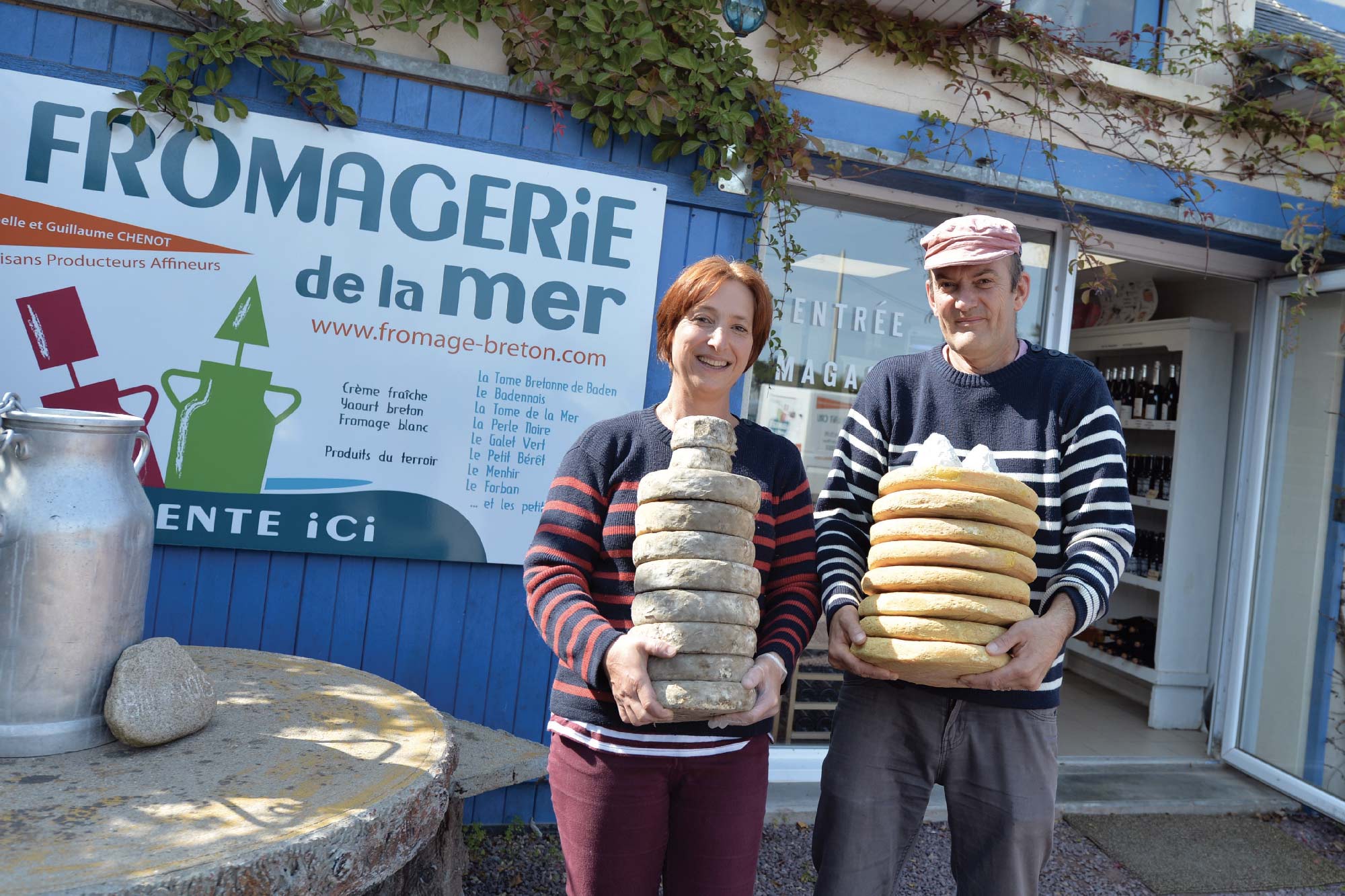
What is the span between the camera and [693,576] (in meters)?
1.55

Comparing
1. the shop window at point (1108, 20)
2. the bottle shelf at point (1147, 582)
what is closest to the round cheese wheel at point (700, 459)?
the shop window at point (1108, 20)

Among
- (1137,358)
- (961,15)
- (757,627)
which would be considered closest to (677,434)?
(757,627)

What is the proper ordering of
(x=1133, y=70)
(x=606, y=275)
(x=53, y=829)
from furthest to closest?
(x=1133, y=70) → (x=606, y=275) → (x=53, y=829)

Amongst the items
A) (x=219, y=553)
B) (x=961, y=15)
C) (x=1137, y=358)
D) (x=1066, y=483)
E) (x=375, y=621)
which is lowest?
(x=375, y=621)

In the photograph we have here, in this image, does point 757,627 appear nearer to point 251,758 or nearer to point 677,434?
point 677,434

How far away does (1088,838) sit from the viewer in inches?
153

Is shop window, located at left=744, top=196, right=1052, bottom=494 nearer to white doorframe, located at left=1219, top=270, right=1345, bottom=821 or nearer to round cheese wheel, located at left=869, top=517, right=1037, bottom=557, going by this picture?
white doorframe, located at left=1219, top=270, right=1345, bottom=821

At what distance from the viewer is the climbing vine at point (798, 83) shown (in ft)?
10.1

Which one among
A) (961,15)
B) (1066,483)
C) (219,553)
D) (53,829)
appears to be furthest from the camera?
(961,15)

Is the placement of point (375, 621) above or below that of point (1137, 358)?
below

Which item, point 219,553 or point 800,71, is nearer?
point 219,553

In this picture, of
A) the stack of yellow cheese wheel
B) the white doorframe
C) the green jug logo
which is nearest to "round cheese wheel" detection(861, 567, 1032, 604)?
the stack of yellow cheese wheel

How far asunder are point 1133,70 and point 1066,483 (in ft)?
9.86

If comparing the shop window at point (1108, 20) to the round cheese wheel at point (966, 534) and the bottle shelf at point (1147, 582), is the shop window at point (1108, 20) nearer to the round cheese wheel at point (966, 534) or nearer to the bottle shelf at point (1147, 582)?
the bottle shelf at point (1147, 582)
